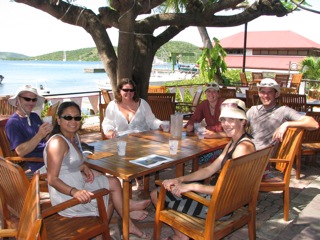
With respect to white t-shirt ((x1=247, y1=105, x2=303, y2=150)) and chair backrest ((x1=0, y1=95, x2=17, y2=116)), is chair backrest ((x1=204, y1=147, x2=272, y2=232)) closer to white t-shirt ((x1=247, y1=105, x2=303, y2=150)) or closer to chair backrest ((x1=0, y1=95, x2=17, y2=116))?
white t-shirt ((x1=247, y1=105, x2=303, y2=150))

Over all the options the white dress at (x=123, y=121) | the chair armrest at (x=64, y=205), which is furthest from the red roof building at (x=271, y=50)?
the chair armrest at (x=64, y=205)

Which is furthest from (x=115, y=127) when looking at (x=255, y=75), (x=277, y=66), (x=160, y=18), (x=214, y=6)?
(x=277, y=66)

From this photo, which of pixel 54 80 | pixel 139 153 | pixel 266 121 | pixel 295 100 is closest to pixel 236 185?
pixel 139 153

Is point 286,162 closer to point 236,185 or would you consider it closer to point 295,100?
point 236,185

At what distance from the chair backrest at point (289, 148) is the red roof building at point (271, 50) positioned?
30.5 metres

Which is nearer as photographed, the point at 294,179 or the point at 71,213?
the point at 71,213

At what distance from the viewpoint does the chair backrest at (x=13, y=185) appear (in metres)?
1.94

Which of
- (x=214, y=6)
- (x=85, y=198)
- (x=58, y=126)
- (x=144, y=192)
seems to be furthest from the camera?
(x=214, y=6)

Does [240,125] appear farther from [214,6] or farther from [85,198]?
[214,6]

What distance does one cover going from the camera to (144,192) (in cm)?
392

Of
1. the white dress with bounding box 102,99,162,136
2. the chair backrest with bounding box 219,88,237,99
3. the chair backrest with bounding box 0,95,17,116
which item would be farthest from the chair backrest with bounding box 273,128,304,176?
the chair backrest with bounding box 0,95,17,116

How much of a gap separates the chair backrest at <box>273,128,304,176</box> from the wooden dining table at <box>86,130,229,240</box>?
58 centimetres

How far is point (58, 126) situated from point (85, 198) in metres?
0.71

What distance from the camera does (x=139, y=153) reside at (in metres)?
2.95
